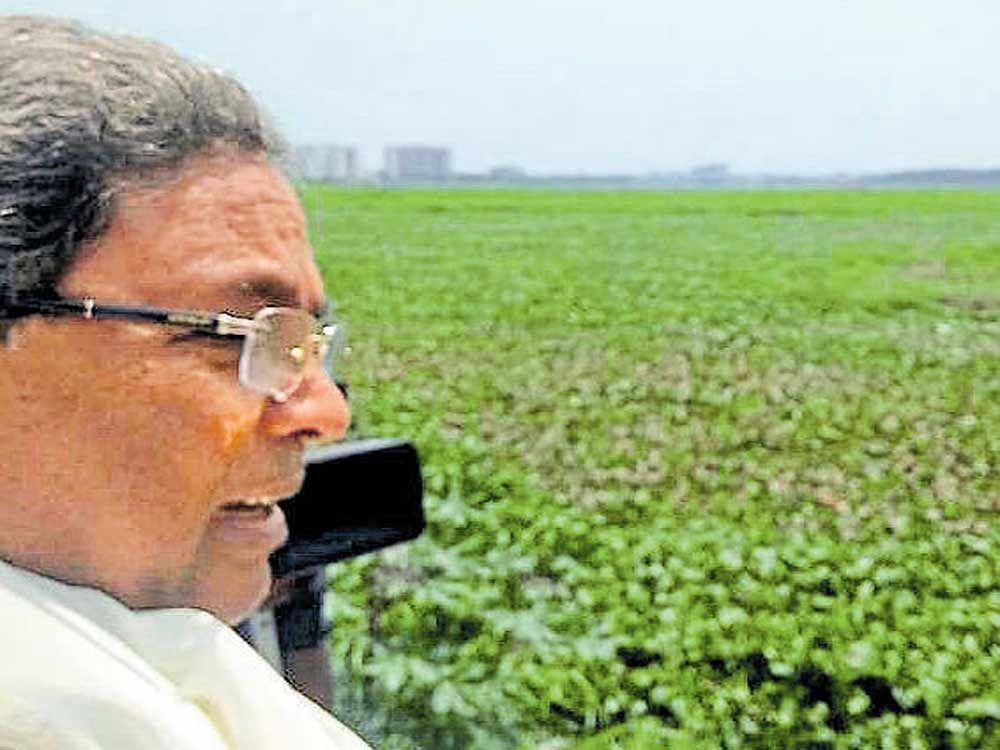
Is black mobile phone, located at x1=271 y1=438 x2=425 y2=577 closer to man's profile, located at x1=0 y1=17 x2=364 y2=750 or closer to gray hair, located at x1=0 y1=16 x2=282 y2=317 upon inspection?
man's profile, located at x1=0 y1=17 x2=364 y2=750

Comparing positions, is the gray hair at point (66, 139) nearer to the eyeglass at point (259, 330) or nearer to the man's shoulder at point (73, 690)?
the eyeglass at point (259, 330)

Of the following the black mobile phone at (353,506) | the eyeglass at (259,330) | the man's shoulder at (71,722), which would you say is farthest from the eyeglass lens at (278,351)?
the black mobile phone at (353,506)

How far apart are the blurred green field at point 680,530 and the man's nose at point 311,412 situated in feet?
0.45

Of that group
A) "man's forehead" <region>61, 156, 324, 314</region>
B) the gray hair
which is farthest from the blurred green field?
the gray hair

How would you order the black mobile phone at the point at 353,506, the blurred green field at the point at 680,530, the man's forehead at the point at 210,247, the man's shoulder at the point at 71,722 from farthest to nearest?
the blurred green field at the point at 680,530 < the black mobile phone at the point at 353,506 < the man's forehead at the point at 210,247 < the man's shoulder at the point at 71,722

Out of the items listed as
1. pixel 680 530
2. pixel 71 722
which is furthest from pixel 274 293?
pixel 680 530

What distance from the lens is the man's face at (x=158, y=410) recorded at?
1104mm

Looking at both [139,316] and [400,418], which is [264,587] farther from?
[400,418]

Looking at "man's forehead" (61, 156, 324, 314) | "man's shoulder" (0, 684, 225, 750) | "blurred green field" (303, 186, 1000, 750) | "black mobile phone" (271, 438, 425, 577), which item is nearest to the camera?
"man's shoulder" (0, 684, 225, 750)

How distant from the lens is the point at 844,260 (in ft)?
71.1

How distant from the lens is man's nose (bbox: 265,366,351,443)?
47.7 inches

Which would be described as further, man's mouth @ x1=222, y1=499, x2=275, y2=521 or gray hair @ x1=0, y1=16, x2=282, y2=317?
man's mouth @ x1=222, y1=499, x2=275, y2=521

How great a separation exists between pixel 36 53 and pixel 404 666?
3.64 m

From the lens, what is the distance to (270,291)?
1200mm
